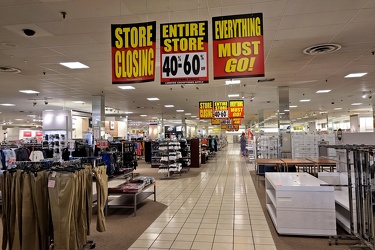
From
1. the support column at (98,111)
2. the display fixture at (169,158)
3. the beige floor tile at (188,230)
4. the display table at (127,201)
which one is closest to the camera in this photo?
the beige floor tile at (188,230)

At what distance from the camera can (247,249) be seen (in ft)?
13.5

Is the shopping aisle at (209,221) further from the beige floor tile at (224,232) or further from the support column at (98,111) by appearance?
the support column at (98,111)

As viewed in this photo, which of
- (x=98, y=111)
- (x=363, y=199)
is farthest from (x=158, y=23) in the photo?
(x=98, y=111)

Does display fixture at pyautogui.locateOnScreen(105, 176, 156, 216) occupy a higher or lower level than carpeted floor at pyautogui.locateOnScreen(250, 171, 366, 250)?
higher

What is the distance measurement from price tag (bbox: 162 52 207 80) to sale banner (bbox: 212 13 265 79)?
259 millimetres

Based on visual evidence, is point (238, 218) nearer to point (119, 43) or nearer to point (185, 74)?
point (185, 74)

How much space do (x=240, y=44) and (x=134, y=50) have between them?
1513 millimetres

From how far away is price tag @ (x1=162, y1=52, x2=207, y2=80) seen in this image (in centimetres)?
392

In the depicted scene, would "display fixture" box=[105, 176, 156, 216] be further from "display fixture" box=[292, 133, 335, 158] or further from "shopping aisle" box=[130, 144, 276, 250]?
"display fixture" box=[292, 133, 335, 158]

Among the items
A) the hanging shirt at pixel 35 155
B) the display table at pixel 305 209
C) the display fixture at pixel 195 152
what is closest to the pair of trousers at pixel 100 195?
the hanging shirt at pixel 35 155

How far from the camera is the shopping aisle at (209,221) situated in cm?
436

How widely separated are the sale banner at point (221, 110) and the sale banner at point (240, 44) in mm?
8709

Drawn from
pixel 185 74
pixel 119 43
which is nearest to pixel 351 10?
pixel 185 74

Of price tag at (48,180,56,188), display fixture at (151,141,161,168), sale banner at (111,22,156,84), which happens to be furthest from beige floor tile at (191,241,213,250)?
display fixture at (151,141,161,168)
